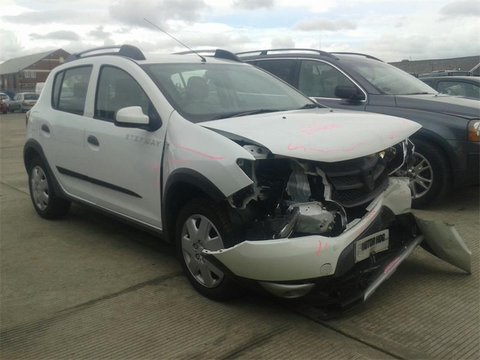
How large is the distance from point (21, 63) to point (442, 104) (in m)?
87.1

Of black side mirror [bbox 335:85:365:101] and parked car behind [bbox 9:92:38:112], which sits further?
parked car behind [bbox 9:92:38:112]

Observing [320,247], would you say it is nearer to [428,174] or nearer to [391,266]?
[391,266]

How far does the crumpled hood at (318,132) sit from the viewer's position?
3.00 metres

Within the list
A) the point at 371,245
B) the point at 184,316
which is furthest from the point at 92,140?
the point at 371,245

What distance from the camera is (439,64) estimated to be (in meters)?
37.2

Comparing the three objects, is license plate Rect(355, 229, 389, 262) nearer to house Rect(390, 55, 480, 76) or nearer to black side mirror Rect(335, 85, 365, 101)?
black side mirror Rect(335, 85, 365, 101)

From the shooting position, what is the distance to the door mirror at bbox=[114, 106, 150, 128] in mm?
3773

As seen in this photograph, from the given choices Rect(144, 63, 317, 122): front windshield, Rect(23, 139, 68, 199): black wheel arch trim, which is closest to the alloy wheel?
Rect(144, 63, 317, 122): front windshield

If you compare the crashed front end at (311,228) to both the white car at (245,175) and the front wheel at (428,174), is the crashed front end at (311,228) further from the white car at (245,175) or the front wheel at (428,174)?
the front wheel at (428,174)

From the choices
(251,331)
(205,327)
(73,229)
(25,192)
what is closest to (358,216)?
(251,331)

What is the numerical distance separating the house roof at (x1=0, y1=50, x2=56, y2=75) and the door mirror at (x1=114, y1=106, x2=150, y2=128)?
81.6 meters

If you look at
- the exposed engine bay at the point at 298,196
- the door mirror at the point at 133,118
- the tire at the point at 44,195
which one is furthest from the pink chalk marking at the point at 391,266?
the tire at the point at 44,195

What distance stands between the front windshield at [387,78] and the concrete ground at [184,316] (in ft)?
7.51

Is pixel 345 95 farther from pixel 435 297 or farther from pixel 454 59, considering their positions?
pixel 454 59
